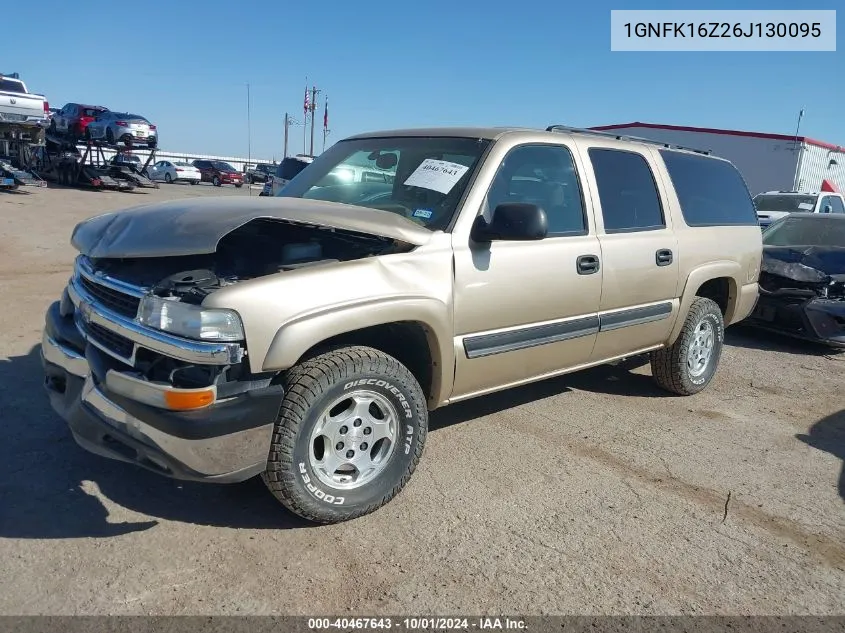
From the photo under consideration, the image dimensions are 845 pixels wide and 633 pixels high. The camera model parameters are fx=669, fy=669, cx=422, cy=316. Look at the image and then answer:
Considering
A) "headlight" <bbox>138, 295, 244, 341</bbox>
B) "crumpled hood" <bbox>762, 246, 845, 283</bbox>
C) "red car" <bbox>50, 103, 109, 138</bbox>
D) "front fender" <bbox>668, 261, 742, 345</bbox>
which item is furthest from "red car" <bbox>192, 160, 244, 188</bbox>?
"headlight" <bbox>138, 295, 244, 341</bbox>

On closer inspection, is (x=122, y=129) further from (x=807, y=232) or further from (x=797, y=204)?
(x=807, y=232)

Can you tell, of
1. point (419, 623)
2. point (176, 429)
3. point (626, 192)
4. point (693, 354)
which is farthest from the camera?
point (693, 354)

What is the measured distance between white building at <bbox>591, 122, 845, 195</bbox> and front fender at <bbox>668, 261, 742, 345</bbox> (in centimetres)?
2293

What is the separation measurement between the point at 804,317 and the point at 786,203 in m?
9.89

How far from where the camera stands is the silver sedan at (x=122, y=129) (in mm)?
22250

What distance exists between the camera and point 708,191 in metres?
5.35

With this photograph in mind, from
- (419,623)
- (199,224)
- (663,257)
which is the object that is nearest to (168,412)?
(199,224)

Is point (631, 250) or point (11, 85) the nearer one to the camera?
point (631, 250)

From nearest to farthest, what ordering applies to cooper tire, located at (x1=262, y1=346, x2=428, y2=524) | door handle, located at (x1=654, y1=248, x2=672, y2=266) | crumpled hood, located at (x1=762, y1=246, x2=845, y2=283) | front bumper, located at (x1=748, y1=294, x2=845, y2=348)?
cooper tire, located at (x1=262, y1=346, x2=428, y2=524) < door handle, located at (x1=654, y1=248, x2=672, y2=266) < front bumper, located at (x1=748, y1=294, x2=845, y2=348) < crumpled hood, located at (x1=762, y1=246, x2=845, y2=283)

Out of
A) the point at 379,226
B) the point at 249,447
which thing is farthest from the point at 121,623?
the point at 379,226

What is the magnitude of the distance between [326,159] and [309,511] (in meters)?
2.48

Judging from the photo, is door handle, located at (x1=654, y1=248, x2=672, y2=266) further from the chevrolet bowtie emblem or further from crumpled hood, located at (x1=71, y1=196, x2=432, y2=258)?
the chevrolet bowtie emblem

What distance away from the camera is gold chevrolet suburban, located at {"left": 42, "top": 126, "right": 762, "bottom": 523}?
2.68 m

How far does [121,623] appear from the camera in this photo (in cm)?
238
